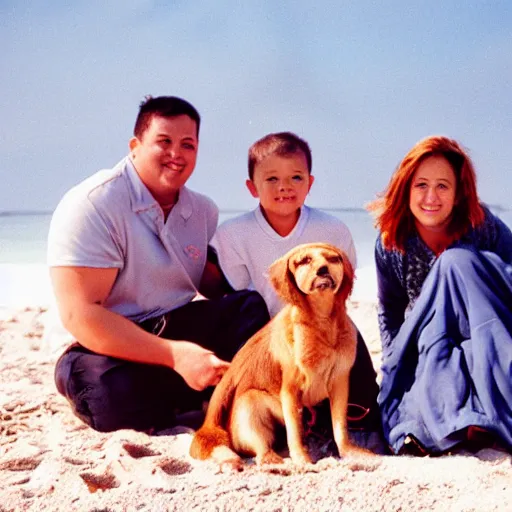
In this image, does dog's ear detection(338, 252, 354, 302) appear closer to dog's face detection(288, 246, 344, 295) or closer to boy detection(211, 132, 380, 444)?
dog's face detection(288, 246, 344, 295)

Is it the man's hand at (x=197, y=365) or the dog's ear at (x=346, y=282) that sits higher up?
the dog's ear at (x=346, y=282)

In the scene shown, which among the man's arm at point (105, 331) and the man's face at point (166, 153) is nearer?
the man's arm at point (105, 331)

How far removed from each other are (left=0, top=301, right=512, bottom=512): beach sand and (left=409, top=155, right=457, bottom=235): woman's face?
3.64 feet

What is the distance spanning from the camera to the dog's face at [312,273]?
2.50m

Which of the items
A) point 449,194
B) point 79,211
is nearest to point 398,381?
point 449,194

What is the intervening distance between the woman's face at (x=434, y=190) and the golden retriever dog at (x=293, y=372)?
74 centimetres

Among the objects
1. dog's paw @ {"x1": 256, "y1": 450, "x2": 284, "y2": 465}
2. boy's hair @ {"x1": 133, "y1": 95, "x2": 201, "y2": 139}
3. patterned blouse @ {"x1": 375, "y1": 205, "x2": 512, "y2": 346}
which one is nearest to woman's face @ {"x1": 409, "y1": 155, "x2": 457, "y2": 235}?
patterned blouse @ {"x1": 375, "y1": 205, "x2": 512, "y2": 346}

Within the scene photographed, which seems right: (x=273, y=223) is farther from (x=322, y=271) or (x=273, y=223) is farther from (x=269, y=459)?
(x=269, y=459)

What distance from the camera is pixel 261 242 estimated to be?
359 centimetres

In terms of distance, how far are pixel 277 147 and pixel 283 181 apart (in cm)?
18

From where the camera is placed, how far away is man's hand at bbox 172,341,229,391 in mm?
3020

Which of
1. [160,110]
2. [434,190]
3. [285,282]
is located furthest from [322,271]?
[160,110]

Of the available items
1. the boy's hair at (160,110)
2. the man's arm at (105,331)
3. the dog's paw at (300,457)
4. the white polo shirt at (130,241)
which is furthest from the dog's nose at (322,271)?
the boy's hair at (160,110)

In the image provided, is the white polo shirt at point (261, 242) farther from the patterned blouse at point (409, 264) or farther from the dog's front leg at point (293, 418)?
the dog's front leg at point (293, 418)
